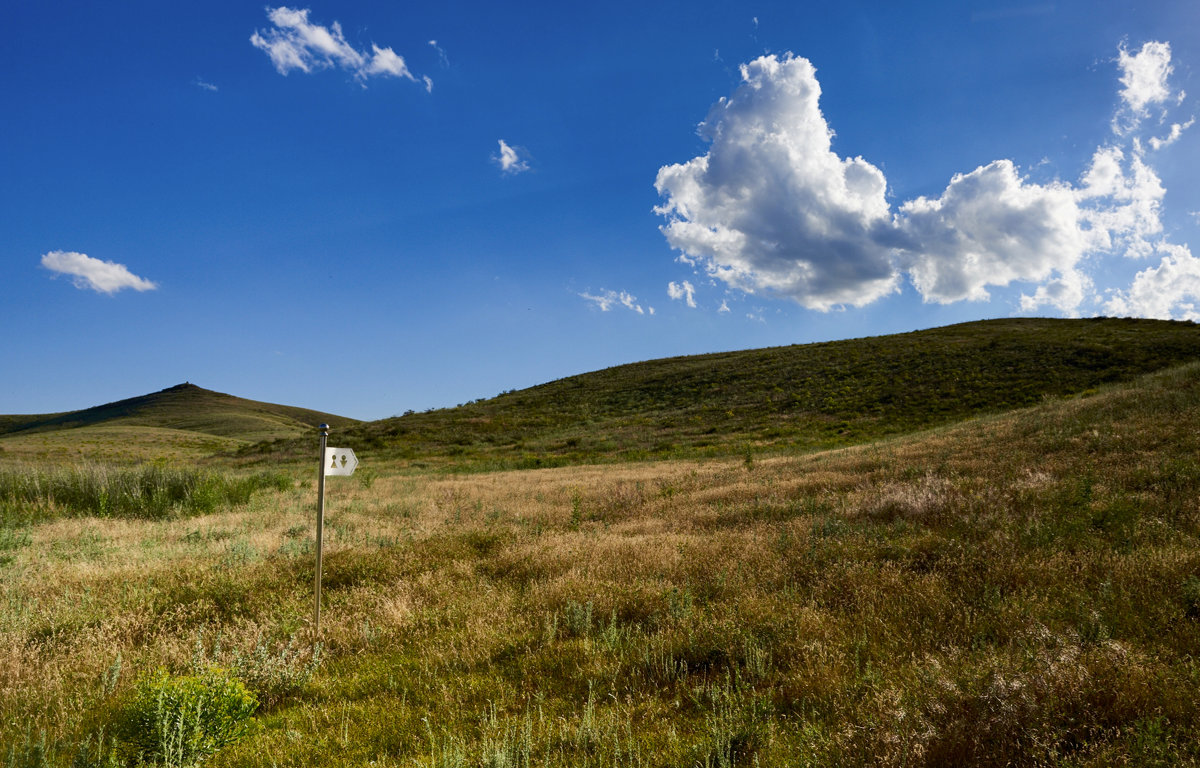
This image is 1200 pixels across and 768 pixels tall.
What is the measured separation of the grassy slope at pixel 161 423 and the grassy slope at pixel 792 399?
3511cm

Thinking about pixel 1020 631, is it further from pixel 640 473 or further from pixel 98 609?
pixel 640 473

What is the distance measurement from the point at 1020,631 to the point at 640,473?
15.0 metres

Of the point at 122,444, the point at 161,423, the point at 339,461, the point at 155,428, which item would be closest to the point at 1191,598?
the point at 339,461

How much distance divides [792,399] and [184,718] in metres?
41.5

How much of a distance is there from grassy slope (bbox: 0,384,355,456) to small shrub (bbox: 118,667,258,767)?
62.1 meters

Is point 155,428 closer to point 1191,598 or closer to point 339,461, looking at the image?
point 339,461

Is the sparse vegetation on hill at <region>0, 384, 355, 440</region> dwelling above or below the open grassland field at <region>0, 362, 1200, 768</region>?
above

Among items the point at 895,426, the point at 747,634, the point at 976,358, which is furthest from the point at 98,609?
the point at 976,358

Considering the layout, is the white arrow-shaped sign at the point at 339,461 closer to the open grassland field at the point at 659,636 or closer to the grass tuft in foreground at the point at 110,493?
the open grassland field at the point at 659,636

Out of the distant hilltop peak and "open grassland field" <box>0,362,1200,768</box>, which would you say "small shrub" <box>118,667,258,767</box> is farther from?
the distant hilltop peak

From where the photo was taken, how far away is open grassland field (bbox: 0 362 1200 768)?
11.5 ft

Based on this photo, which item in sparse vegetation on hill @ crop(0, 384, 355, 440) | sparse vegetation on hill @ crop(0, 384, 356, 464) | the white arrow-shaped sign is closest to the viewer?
the white arrow-shaped sign

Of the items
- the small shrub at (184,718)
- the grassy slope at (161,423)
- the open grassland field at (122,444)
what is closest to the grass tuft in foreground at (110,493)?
the small shrub at (184,718)

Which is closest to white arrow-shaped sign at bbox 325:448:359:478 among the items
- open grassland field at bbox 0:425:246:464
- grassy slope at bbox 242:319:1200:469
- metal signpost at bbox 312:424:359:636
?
metal signpost at bbox 312:424:359:636
